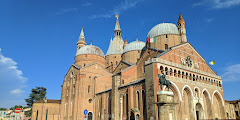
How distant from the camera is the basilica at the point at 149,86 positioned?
2114cm

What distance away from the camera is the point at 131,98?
24.0 m

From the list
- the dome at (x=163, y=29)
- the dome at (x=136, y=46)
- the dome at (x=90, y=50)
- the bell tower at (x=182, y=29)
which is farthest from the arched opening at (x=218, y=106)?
the dome at (x=90, y=50)

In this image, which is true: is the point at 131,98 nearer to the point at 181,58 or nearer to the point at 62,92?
the point at 181,58

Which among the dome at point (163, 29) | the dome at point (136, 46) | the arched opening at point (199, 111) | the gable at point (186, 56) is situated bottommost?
the arched opening at point (199, 111)

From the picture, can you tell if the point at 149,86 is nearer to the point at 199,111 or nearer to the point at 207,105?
the point at 199,111

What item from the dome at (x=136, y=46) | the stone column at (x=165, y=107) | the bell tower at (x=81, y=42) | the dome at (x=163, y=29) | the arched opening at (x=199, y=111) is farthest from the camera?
the bell tower at (x=81, y=42)

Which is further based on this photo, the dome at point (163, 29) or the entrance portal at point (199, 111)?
the dome at point (163, 29)

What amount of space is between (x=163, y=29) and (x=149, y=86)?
13862mm

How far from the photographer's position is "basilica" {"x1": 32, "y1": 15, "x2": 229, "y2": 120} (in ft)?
69.4

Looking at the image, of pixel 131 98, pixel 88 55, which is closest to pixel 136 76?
pixel 131 98

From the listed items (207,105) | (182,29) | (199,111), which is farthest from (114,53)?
(199,111)

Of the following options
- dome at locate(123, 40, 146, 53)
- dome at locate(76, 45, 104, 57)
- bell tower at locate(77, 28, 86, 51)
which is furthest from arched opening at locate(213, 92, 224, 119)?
bell tower at locate(77, 28, 86, 51)

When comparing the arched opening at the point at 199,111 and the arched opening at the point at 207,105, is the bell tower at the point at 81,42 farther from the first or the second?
the arched opening at the point at 199,111

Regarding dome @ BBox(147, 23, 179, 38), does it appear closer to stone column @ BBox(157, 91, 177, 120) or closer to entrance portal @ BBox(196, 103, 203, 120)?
entrance portal @ BBox(196, 103, 203, 120)
